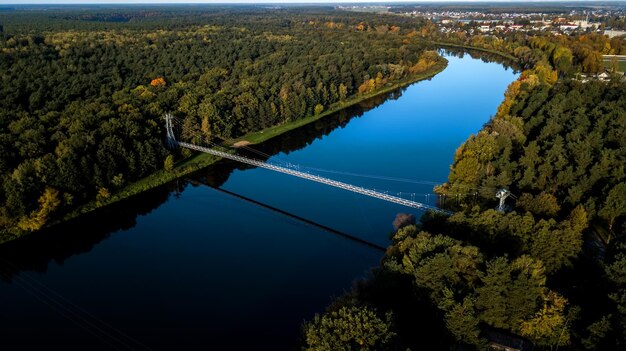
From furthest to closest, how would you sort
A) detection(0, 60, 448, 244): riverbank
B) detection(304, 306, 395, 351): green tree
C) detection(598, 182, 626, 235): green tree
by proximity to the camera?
detection(0, 60, 448, 244): riverbank → detection(598, 182, 626, 235): green tree → detection(304, 306, 395, 351): green tree

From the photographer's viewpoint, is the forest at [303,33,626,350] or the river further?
the river

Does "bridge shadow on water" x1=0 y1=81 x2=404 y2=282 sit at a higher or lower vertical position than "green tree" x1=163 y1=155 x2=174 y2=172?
lower

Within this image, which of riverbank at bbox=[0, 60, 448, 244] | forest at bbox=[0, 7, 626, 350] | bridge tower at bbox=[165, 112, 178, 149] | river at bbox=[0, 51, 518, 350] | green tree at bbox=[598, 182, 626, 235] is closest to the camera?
forest at bbox=[0, 7, 626, 350]

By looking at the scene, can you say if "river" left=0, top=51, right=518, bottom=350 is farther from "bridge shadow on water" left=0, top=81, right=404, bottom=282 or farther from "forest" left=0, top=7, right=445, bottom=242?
"forest" left=0, top=7, right=445, bottom=242

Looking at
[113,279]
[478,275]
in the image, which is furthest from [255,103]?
[478,275]

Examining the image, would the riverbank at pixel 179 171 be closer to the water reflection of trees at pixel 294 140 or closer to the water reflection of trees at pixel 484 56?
the water reflection of trees at pixel 294 140

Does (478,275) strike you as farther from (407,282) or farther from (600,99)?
(600,99)

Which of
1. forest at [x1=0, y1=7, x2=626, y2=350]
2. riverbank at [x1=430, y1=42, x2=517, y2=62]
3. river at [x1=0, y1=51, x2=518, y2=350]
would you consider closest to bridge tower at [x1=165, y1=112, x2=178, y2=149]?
forest at [x1=0, y1=7, x2=626, y2=350]
